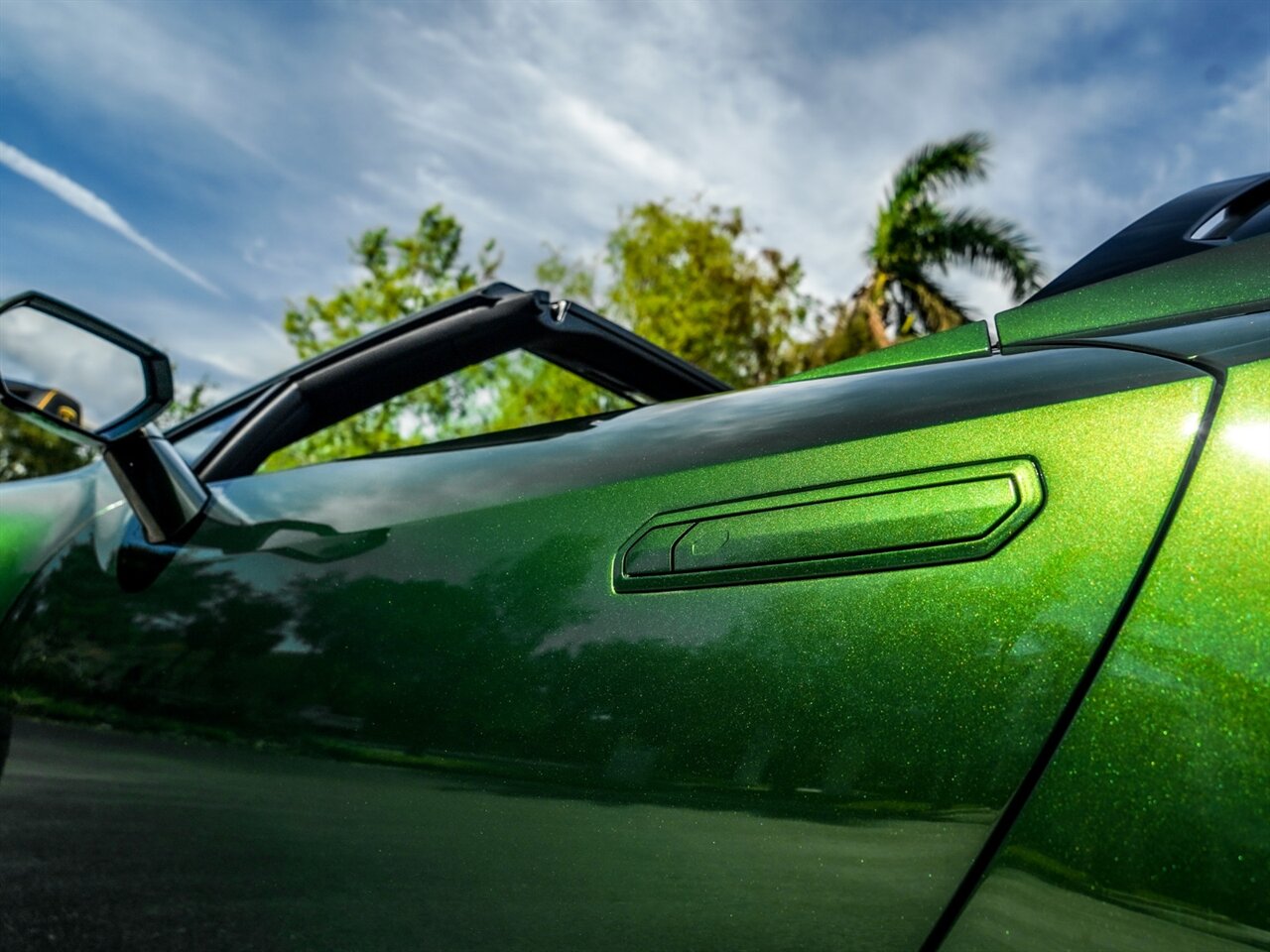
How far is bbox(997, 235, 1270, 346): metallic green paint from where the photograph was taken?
1152 millimetres

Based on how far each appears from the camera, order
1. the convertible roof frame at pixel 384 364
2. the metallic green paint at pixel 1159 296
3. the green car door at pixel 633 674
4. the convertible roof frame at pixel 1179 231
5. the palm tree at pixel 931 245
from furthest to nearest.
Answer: the palm tree at pixel 931 245 < the convertible roof frame at pixel 384 364 < the convertible roof frame at pixel 1179 231 < the metallic green paint at pixel 1159 296 < the green car door at pixel 633 674

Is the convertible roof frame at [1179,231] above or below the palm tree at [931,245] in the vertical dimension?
below

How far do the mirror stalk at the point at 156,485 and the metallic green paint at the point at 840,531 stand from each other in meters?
0.89

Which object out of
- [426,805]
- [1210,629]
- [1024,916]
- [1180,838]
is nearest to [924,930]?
[1024,916]

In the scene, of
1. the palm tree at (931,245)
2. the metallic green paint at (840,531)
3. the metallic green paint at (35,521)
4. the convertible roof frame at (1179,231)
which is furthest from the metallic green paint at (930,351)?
the palm tree at (931,245)

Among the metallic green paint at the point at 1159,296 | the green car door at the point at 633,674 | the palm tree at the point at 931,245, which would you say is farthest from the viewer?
the palm tree at the point at 931,245

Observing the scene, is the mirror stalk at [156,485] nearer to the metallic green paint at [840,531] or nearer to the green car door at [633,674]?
the green car door at [633,674]

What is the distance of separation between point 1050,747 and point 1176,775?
0.29 feet

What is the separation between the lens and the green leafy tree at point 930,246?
18516 millimetres

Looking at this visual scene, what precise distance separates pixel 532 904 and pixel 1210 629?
2.18 feet

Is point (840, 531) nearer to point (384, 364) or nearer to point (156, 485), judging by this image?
point (156, 485)

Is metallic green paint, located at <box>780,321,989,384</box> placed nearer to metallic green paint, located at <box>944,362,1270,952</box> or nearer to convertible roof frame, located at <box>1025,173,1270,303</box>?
convertible roof frame, located at <box>1025,173,1270,303</box>

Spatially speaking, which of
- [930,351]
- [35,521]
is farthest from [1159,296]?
[35,521]

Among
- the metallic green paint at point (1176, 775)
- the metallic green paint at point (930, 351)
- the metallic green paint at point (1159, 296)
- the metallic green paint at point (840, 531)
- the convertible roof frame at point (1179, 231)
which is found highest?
the convertible roof frame at point (1179, 231)
